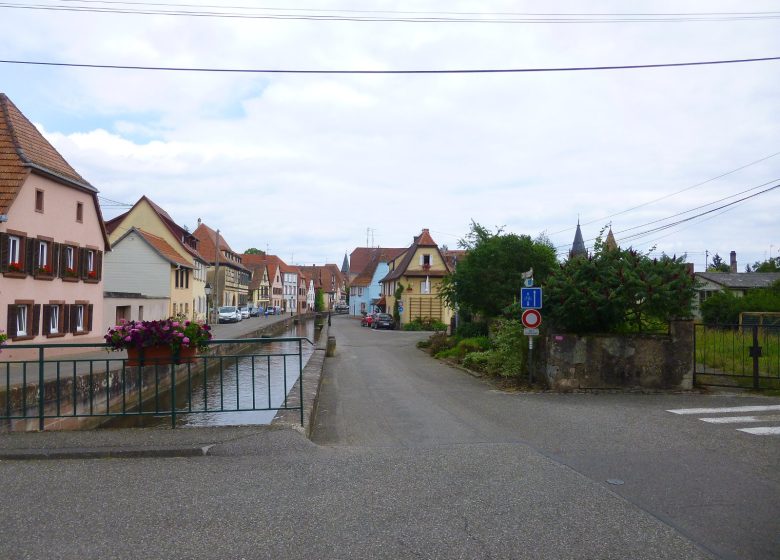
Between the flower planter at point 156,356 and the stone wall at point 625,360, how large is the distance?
7.88 metres

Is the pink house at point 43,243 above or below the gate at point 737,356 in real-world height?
above

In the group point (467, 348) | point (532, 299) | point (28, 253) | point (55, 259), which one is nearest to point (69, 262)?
point (55, 259)

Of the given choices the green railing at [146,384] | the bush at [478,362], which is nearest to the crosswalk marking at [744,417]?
the green railing at [146,384]

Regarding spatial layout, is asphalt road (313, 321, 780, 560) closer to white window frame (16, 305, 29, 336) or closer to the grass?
the grass

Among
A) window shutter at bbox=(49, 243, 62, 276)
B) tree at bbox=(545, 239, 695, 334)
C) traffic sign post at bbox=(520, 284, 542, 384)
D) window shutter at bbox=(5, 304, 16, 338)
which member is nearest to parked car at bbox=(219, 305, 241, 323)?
window shutter at bbox=(49, 243, 62, 276)

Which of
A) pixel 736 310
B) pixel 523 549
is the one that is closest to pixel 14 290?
pixel 523 549

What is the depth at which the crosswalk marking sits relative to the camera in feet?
29.2

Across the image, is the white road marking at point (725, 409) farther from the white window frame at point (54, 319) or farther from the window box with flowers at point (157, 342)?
the white window frame at point (54, 319)

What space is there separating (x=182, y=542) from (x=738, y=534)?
157 inches

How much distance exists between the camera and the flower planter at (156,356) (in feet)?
28.7

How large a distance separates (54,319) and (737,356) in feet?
75.9

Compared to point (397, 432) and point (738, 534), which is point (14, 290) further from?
point (738, 534)

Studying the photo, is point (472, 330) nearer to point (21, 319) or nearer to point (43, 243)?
point (21, 319)

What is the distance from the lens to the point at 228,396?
40.3 feet
